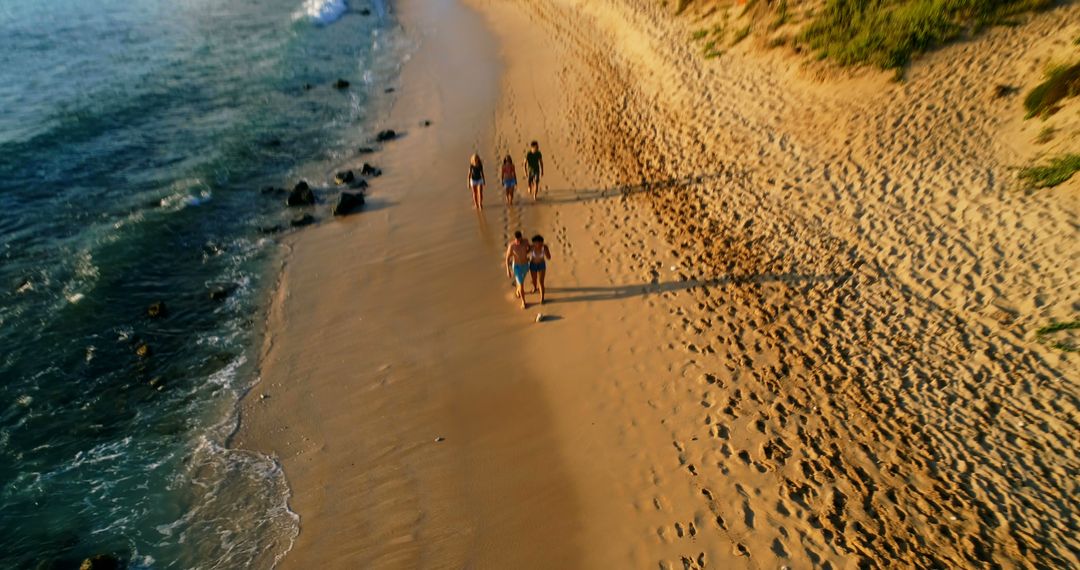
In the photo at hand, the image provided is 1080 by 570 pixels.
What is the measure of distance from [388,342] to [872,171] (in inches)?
480

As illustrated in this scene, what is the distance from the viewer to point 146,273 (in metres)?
14.5

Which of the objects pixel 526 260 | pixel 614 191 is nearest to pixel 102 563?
pixel 526 260

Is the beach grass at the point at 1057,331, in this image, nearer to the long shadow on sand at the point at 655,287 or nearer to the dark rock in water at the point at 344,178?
the long shadow on sand at the point at 655,287

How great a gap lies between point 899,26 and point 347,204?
1715 cm

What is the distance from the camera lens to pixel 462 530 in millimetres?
8484

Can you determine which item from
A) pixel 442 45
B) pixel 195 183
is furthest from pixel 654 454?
pixel 442 45

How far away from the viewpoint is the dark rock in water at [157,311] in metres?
13.0

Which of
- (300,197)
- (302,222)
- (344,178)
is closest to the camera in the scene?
(302,222)

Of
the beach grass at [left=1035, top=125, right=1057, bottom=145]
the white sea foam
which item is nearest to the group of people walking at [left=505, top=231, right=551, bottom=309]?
the beach grass at [left=1035, top=125, right=1057, bottom=145]

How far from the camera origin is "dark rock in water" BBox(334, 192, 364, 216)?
16594mm

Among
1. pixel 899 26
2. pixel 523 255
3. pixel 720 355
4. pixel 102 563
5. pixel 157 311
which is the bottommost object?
pixel 102 563

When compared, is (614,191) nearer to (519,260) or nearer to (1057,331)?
(519,260)

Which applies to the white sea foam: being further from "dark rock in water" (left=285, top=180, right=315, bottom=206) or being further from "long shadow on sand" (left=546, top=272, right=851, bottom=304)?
"long shadow on sand" (left=546, top=272, right=851, bottom=304)

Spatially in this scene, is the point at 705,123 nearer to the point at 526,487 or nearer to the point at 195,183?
the point at 526,487
